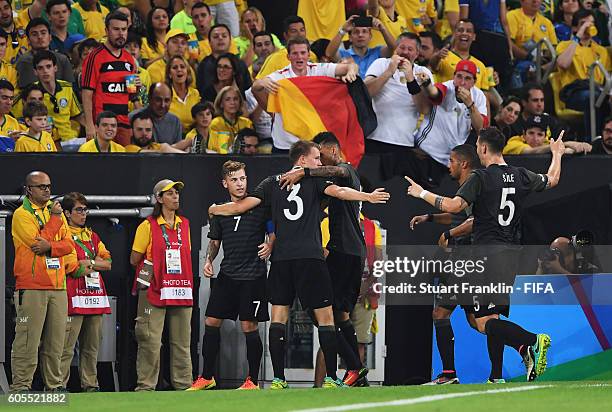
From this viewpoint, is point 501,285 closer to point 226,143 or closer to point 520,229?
point 520,229

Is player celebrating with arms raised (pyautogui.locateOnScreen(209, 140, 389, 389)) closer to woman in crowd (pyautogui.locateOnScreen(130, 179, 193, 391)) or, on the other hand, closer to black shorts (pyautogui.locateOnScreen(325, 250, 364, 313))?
black shorts (pyautogui.locateOnScreen(325, 250, 364, 313))

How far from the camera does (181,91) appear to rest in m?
15.9

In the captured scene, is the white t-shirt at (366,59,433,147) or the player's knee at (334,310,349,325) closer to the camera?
the player's knee at (334,310,349,325)

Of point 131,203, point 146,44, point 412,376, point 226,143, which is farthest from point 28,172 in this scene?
point 412,376

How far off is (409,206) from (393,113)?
100cm

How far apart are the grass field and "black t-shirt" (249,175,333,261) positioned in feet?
4.10

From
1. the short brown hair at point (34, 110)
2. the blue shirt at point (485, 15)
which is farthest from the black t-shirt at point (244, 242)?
the blue shirt at point (485, 15)

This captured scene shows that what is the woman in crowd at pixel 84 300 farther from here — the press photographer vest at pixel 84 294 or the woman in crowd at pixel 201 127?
the woman in crowd at pixel 201 127

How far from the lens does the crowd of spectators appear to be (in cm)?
1484

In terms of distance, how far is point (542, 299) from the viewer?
14.4m

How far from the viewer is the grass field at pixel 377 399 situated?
9.60 meters

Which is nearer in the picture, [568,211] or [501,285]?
[501,285]

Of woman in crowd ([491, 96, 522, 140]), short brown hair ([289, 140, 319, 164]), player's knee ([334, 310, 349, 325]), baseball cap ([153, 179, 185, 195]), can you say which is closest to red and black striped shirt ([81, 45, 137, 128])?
baseball cap ([153, 179, 185, 195])

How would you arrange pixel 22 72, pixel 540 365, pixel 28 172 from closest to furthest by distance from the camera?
pixel 540 365 < pixel 28 172 < pixel 22 72
